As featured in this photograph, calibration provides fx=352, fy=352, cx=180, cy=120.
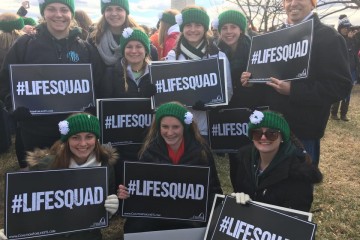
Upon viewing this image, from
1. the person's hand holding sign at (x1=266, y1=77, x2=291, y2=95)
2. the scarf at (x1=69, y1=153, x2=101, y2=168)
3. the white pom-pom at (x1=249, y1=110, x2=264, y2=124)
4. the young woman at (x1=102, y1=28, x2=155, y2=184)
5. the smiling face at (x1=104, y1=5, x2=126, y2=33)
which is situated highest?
the smiling face at (x1=104, y1=5, x2=126, y2=33)

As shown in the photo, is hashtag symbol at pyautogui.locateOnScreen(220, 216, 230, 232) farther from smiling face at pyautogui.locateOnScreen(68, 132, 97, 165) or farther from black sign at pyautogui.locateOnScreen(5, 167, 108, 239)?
smiling face at pyautogui.locateOnScreen(68, 132, 97, 165)

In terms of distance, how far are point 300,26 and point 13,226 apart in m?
2.92

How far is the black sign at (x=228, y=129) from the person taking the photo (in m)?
3.99

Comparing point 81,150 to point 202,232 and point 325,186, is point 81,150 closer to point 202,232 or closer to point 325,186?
point 202,232

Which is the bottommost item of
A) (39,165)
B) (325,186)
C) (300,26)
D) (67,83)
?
(325,186)

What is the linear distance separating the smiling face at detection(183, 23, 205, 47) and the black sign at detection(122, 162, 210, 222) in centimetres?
158

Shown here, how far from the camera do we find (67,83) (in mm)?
3688

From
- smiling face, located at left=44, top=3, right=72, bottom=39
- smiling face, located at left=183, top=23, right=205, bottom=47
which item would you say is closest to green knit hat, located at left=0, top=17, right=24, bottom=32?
smiling face, located at left=44, top=3, right=72, bottom=39

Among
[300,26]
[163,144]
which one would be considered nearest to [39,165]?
[163,144]

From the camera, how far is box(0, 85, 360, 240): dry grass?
412 cm

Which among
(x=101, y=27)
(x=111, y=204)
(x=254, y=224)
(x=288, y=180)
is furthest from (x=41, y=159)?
(x=288, y=180)

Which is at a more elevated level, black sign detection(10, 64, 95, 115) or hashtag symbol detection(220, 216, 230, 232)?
black sign detection(10, 64, 95, 115)

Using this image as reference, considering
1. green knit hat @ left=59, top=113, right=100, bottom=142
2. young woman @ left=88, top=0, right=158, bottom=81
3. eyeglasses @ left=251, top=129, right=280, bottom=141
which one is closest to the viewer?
eyeglasses @ left=251, top=129, right=280, bottom=141

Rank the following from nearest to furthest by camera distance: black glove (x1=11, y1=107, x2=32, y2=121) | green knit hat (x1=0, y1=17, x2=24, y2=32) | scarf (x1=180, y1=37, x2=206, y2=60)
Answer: black glove (x1=11, y1=107, x2=32, y2=121)
scarf (x1=180, y1=37, x2=206, y2=60)
green knit hat (x1=0, y1=17, x2=24, y2=32)
